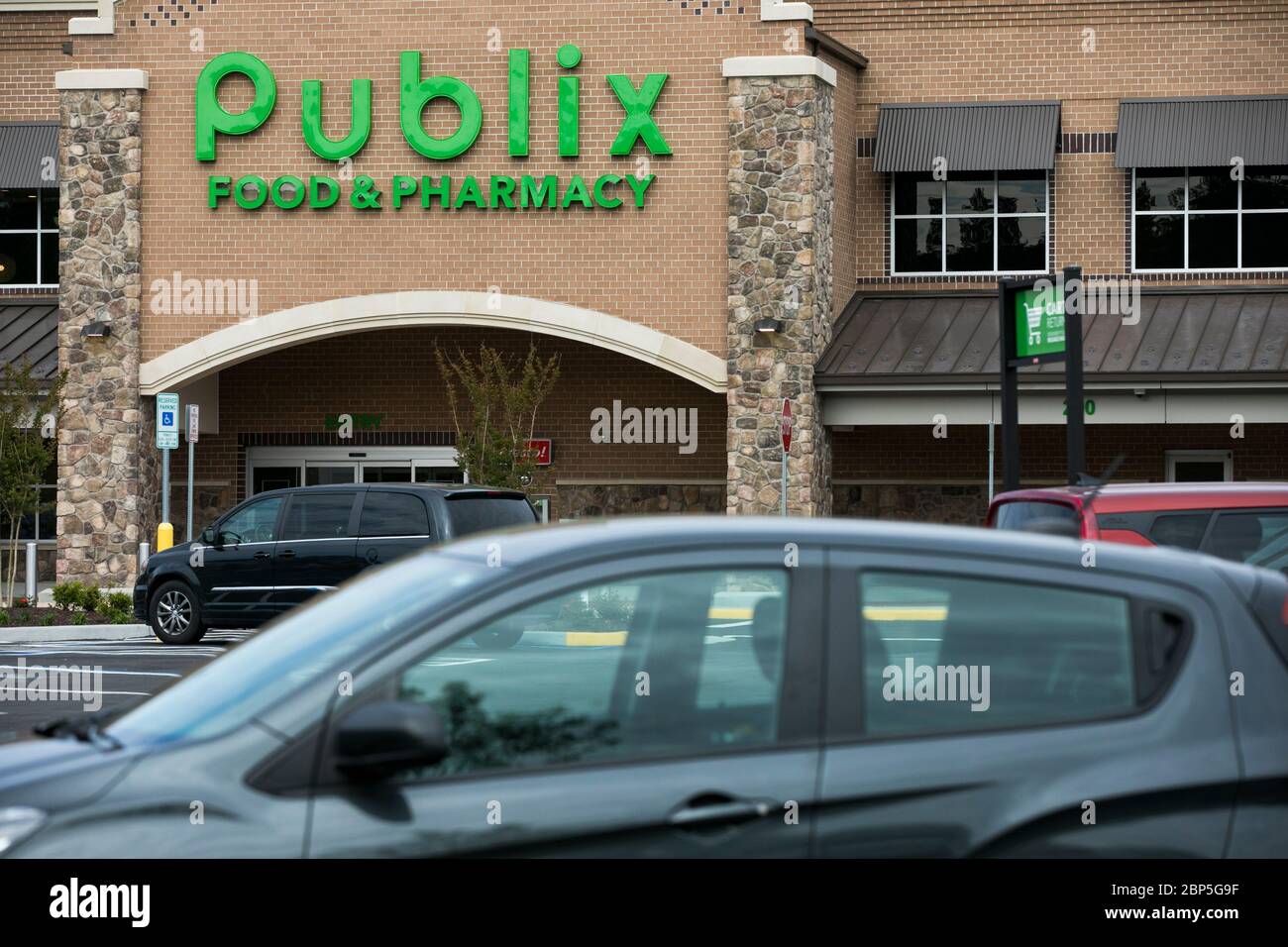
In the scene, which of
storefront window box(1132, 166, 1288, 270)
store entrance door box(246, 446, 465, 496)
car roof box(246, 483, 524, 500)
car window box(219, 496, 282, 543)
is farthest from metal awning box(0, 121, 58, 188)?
storefront window box(1132, 166, 1288, 270)

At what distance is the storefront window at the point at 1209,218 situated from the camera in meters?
27.0

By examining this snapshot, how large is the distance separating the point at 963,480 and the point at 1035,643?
24166 millimetres

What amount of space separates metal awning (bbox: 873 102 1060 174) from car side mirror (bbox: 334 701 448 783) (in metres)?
24.4

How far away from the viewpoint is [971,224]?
27828 mm

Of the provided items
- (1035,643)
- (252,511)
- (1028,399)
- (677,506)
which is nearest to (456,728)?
(1035,643)

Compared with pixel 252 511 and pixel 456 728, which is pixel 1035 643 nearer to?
pixel 456 728

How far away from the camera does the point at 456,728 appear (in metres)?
3.92

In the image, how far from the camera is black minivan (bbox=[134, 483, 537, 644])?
18469mm

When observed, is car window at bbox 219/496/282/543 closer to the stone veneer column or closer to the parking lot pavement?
the parking lot pavement

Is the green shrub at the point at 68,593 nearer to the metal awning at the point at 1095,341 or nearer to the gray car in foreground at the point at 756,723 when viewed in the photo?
the metal awning at the point at 1095,341
